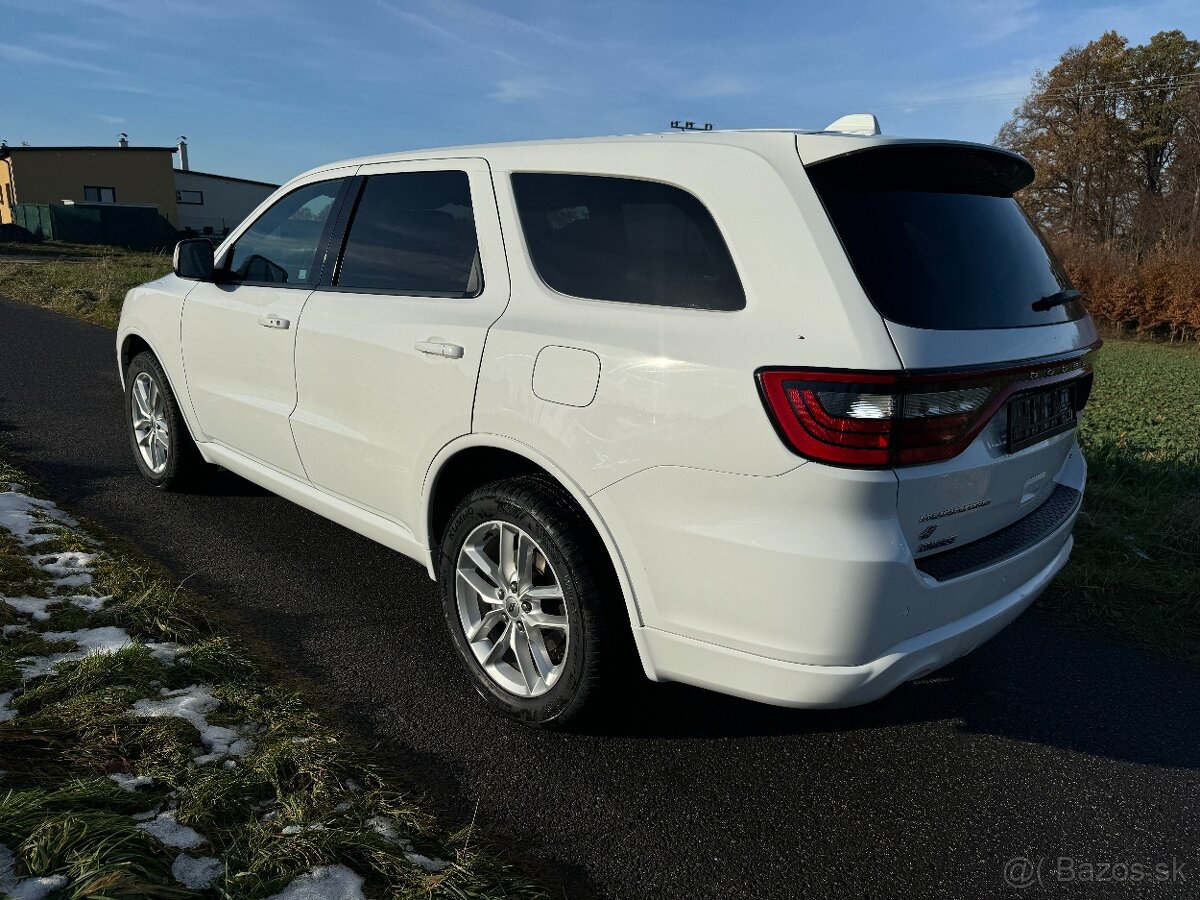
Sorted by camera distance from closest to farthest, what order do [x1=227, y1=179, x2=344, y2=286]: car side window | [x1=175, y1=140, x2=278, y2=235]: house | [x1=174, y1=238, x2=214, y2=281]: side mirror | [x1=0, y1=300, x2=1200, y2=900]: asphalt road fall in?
1. [x1=0, y1=300, x2=1200, y2=900]: asphalt road
2. [x1=227, y1=179, x2=344, y2=286]: car side window
3. [x1=174, y1=238, x2=214, y2=281]: side mirror
4. [x1=175, y1=140, x2=278, y2=235]: house

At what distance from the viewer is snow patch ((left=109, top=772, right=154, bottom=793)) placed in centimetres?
221

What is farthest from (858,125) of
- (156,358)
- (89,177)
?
(89,177)

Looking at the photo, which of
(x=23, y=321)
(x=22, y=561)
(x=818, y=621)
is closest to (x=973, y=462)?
(x=818, y=621)

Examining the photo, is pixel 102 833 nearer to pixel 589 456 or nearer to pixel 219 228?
pixel 589 456

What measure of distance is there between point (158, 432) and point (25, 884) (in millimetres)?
3591

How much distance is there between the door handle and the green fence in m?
46.6

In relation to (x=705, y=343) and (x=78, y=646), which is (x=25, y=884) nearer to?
(x=78, y=646)

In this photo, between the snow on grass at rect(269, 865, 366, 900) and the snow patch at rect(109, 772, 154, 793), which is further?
the snow patch at rect(109, 772, 154, 793)

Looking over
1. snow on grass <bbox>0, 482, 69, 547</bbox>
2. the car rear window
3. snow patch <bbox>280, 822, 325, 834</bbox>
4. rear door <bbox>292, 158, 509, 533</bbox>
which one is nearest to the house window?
snow on grass <bbox>0, 482, 69, 547</bbox>

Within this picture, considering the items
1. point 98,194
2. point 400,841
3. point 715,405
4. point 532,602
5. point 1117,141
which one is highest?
point 1117,141

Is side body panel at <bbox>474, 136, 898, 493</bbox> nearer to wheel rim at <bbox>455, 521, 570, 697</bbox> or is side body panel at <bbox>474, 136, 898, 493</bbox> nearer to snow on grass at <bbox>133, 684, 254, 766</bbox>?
wheel rim at <bbox>455, 521, 570, 697</bbox>

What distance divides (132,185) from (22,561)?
188 feet

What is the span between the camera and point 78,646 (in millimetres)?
2967

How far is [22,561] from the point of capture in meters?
3.64
